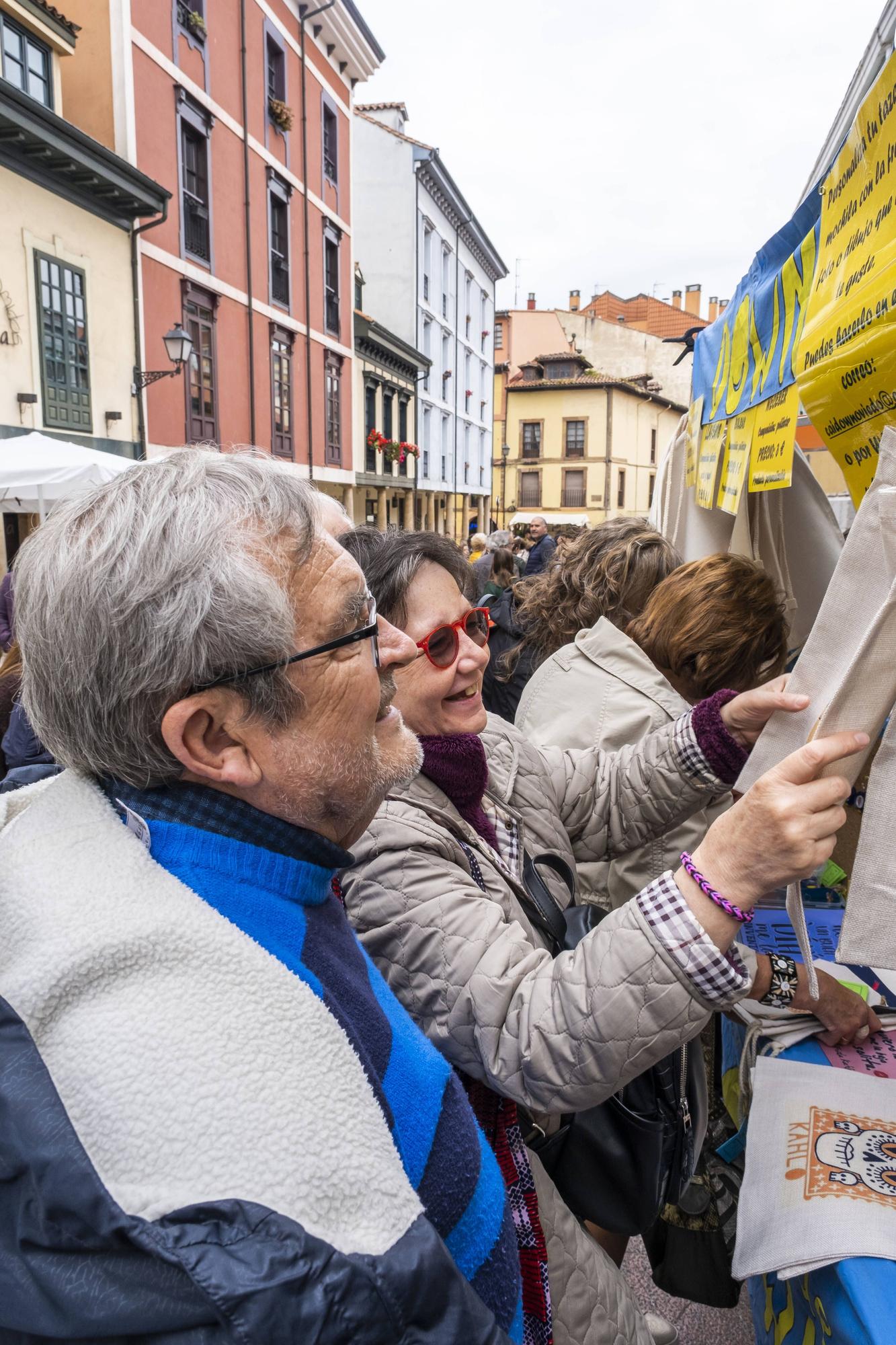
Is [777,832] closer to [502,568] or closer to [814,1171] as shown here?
[814,1171]

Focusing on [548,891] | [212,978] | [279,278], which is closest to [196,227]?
[279,278]

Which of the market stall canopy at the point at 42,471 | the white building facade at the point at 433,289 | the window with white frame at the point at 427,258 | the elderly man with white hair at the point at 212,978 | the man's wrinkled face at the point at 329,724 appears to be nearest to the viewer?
the elderly man with white hair at the point at 212,978

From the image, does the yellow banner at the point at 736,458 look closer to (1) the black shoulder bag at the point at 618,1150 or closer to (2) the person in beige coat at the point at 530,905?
(2) the person in beige coat at the point at 530,905

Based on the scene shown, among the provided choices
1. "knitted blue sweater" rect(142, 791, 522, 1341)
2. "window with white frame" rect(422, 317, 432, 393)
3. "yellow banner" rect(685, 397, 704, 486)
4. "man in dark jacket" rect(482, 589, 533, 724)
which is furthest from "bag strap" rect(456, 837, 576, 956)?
"window with white frame" rect(422, 317, 432, 393)

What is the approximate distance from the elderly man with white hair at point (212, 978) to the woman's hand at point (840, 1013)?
93 cm

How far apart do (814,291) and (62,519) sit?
152 cm

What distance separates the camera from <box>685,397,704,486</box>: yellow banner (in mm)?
3709

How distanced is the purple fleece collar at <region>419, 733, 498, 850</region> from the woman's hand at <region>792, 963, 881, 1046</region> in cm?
70

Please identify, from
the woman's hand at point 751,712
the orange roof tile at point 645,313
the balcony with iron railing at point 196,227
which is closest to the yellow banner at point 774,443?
the woman's hand at point 751,712

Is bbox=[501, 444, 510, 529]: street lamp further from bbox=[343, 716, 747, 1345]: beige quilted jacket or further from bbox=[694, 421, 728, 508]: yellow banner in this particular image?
bbox=[343, 716, 747, 1345]: beige quilted jacket

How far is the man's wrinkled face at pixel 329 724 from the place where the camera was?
3.73 feet

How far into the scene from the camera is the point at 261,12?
1769 centimetres

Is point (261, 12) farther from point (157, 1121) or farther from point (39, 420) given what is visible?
point (157, 1121)

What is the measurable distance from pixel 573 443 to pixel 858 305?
137ft
